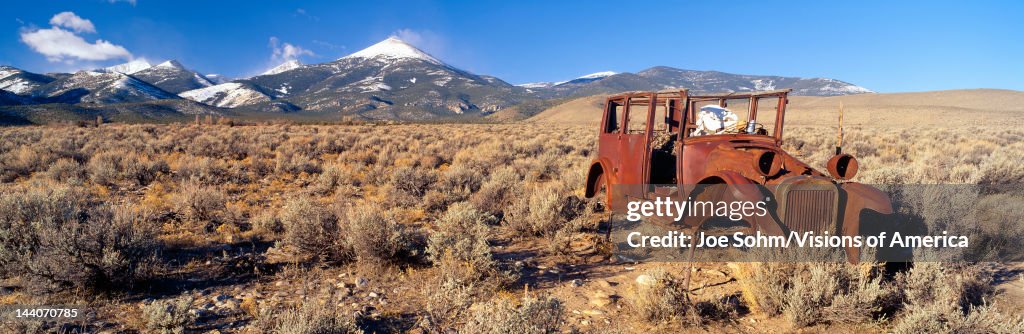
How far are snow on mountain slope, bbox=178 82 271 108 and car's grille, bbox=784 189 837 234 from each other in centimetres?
17570

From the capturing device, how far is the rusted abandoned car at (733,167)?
4.12 meters

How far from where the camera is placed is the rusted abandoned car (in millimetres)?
4125

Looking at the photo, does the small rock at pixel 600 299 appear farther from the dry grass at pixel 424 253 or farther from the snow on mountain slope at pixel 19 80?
the snow on mountain slope at pixel 19 80

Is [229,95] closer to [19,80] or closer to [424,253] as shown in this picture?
[19,80]

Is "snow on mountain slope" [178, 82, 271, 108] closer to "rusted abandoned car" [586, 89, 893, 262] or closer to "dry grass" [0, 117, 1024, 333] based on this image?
"dry grass" [0, 117, 1024, 333]

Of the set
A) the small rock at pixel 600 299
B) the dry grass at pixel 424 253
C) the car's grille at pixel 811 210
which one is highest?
the car's grille at pixel 811 210

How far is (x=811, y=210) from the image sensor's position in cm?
413

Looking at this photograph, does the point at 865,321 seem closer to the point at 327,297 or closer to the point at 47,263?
the point at 327,297

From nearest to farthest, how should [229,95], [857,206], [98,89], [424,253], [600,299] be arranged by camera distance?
[857,206] → [600,299] → [424,253] → [98,89] → [229,95]

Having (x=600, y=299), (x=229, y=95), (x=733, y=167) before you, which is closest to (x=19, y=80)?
(x=229, y=95)

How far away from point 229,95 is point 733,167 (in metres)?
194

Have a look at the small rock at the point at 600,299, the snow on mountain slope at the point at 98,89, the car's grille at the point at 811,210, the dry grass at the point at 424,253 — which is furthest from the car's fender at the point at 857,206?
the snow on mountain slope at the point at 98,89

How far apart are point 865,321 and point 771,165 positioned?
1658 millimetres

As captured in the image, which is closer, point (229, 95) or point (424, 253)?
point (424, 253)
